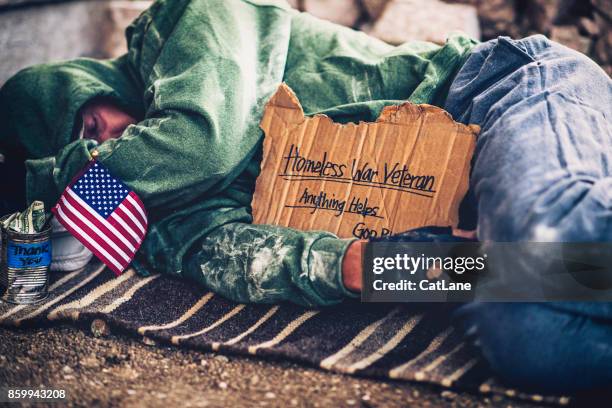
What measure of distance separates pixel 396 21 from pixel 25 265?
3169mm

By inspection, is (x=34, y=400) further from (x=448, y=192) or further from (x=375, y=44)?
(x=375, y=44)

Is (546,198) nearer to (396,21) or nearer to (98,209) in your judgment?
(98,209)

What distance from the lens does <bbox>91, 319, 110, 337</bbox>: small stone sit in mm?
2355

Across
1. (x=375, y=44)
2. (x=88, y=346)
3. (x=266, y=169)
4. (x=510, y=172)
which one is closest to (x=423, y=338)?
(x=510, y=172)

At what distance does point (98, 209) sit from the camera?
252 cm

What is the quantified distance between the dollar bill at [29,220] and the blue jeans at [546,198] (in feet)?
5.35

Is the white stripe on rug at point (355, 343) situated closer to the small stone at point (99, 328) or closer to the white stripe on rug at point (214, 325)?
the white stripe on rug at point (214, 325)

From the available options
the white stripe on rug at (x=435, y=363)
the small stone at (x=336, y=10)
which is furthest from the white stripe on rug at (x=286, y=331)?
the small stone at (x=336, y=10)

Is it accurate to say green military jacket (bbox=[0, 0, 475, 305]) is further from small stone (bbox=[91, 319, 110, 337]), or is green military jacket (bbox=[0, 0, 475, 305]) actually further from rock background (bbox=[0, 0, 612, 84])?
rock background (bbox=[0, 0, 612, 84])

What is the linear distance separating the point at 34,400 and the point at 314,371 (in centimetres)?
86

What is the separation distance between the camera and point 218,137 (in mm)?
2535

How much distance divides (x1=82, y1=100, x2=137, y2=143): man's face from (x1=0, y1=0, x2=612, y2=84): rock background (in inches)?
55.2

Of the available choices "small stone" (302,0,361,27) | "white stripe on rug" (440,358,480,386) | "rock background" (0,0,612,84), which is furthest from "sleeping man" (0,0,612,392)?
"small stone" (302,0,361,27)

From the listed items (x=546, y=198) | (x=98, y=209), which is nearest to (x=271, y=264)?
(x=98, y=209)
